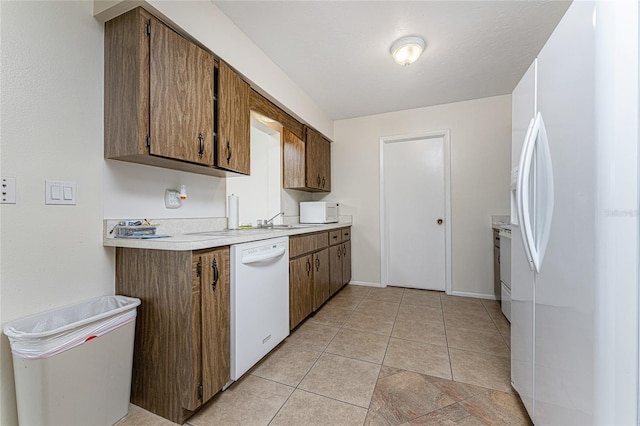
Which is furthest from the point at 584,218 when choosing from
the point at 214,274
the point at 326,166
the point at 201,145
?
the point at 326,166

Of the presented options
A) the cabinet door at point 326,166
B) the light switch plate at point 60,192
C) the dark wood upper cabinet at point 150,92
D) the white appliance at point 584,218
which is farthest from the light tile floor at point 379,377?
the cabinet door at point 326,166

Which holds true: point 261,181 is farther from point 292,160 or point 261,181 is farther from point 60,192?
point 60,192

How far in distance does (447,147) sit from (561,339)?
2.75 meters

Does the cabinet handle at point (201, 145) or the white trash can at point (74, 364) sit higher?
the cabinet handle at point (201, 145)

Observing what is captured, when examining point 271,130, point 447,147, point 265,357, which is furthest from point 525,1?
point 265,357

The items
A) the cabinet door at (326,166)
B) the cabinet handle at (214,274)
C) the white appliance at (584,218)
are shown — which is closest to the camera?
the white appliance at (584,218)

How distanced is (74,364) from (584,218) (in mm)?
1911

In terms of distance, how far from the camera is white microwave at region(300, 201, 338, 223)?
3134 mm

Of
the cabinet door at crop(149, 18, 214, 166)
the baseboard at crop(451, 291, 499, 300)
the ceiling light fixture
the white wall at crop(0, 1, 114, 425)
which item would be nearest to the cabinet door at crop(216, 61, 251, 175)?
the cabinet door at crop(149, 18, 214, 166)

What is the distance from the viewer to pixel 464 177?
312 centimetres

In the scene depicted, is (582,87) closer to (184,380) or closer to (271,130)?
(184,380)

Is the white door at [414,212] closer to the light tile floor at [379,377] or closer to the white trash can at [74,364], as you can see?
the light tile floor at [379,377]

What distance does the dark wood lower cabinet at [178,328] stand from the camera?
3.95 feet

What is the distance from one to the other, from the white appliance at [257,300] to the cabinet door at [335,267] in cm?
101
